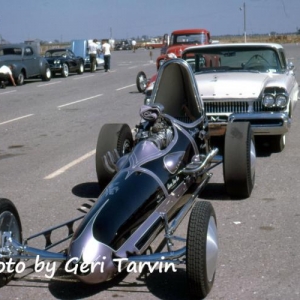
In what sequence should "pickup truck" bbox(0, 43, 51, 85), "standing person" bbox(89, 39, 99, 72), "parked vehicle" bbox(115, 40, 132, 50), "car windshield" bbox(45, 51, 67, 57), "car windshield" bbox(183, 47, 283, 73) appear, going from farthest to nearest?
"parked vehicle" bbox(115, 40, 132, 50), "standing person" bbox(89, 39, 99, 72), "car windshield" bbox(45, 51, 67, 57), "pickup truck" bbox(0, 43, 51, 85), "car windshield" bbox(183, 47, 283, 73)

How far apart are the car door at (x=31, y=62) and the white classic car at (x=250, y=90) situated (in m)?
16.6

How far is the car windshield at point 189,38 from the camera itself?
25203 millimetres

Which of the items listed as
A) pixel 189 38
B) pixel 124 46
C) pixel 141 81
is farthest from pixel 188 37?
pixel 124 46

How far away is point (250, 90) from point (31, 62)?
18821 millimetres

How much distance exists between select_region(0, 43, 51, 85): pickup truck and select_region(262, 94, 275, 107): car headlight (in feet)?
56.6

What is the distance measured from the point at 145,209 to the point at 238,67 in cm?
607

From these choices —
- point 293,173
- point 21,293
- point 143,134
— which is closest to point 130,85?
point 293,173

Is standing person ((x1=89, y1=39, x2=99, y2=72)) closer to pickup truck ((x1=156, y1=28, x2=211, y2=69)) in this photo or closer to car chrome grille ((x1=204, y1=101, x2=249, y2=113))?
pickup truck ((x1=156, y1=28, x2=211, y2=69))

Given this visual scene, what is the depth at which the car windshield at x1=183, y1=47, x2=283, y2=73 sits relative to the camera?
10734 millimetres

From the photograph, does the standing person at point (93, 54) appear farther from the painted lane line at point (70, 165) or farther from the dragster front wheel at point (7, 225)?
the dragster front wheel at point (7, 225)

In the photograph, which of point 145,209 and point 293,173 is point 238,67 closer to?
point 293,173

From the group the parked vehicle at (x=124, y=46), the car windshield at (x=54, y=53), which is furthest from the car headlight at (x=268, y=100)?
the parked vehicle at (x=124, y=46)

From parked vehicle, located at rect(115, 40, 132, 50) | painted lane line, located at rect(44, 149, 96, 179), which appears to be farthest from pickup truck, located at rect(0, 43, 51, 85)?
parked vehicle, located at rect(115, 40, 132, 50)

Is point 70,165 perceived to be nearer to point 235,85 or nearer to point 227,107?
point 227,107
